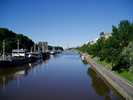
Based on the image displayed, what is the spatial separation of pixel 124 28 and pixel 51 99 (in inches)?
1053

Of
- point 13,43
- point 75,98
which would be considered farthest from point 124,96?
Result: point 13,43

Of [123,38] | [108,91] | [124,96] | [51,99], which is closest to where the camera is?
[124,96]

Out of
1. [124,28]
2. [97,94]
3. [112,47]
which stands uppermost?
[124,28]

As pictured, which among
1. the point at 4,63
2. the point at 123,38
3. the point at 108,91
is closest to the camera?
the point at 108,91

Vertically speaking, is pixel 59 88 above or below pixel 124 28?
below

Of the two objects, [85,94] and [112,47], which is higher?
[112,47]

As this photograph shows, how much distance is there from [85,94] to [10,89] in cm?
908

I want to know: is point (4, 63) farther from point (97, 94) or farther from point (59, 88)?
point (97, 94)

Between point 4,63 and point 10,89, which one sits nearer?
point 10,89

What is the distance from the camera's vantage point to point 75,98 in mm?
24188

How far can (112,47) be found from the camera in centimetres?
4500

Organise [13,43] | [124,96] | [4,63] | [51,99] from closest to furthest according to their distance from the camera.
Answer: [124,96], [51,99], [4,63], [13,43]

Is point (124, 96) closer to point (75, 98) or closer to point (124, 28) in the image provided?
point (75, 98)

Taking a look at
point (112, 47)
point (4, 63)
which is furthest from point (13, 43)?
point (112, 47)
